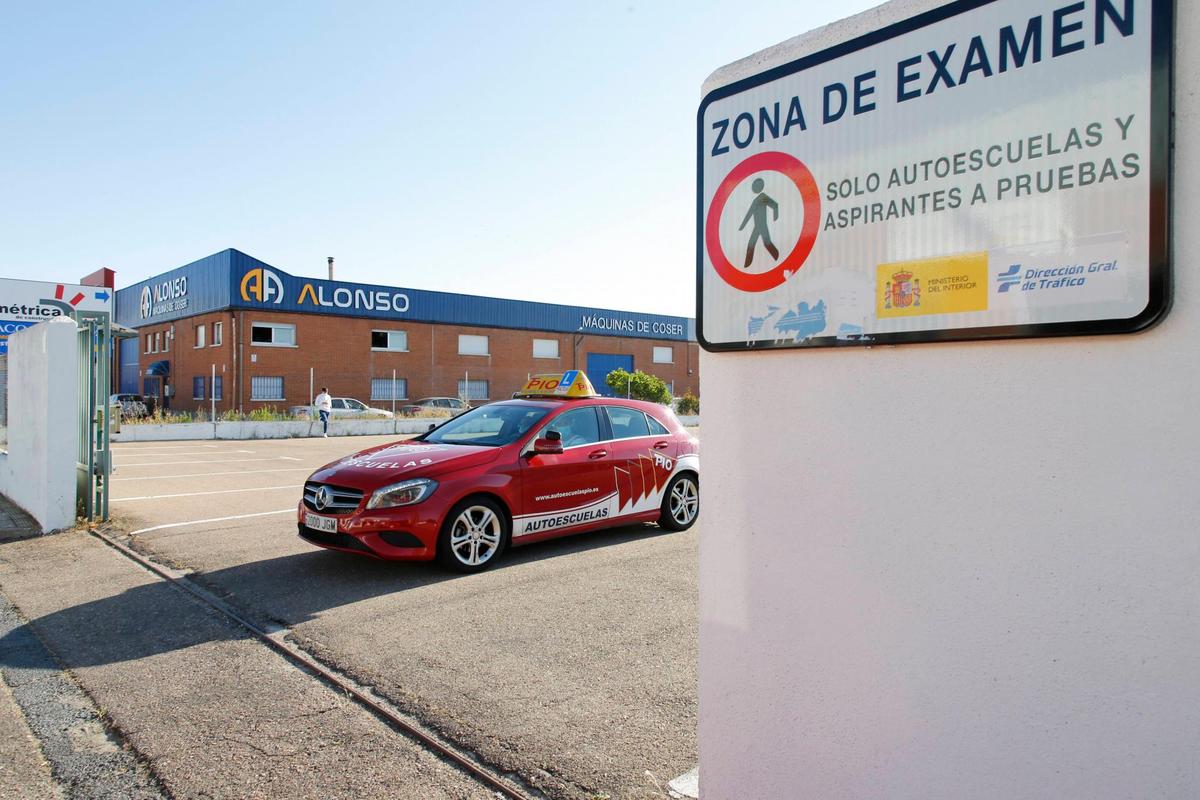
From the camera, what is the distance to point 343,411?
106 feet

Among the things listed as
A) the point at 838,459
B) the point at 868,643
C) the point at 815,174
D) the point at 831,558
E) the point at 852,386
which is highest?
the point at 815,174

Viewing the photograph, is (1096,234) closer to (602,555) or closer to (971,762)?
(971,762)

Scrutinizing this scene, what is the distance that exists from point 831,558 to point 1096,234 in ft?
3.56

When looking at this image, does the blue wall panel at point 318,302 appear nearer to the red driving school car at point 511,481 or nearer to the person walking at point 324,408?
the person walking at point 324,408

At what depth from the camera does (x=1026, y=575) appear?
1.99m

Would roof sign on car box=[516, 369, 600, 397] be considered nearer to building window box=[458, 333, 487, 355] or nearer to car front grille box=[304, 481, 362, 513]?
car front grille box=[304, 481, 362, 513]

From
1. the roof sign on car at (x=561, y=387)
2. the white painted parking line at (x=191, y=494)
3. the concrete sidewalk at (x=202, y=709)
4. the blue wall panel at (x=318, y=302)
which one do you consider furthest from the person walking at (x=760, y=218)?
the blue wall panel at (x=318, y=302)

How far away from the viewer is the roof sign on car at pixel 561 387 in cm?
832

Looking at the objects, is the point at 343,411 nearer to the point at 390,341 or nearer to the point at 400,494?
the point at 390,341

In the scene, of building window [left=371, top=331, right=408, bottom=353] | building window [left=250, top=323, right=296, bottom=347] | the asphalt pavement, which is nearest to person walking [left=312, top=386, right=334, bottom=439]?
building window [left=250, top=323, right=296, bottom=347]

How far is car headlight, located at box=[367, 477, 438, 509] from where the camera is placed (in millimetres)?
6422

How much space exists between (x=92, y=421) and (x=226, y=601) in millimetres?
4380

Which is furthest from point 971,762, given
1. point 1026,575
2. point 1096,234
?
point 1096,234

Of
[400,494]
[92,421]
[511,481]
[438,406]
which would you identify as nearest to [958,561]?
[400,494]
